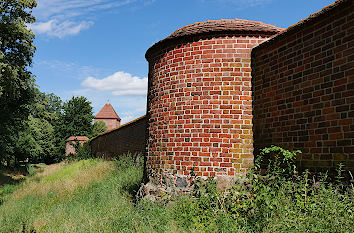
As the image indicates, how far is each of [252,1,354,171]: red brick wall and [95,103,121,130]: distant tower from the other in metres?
54.8

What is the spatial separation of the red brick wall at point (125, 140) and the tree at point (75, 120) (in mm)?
20796

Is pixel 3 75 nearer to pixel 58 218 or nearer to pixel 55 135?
pixel 58 218

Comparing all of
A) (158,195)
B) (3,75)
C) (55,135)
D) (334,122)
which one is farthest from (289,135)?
(55,135)

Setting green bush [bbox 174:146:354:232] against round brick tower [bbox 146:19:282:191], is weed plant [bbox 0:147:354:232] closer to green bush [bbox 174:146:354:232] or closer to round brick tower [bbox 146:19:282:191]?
green bush [bbox 174:146:354:232]

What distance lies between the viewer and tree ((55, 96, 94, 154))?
40.5m

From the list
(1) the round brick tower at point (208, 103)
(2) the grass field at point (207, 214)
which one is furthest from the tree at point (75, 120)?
(1) the round brick tower at point (208, 103)

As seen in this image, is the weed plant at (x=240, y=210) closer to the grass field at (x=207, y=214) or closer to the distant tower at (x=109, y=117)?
the grass field at (x=207, y=214)

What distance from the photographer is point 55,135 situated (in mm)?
40969

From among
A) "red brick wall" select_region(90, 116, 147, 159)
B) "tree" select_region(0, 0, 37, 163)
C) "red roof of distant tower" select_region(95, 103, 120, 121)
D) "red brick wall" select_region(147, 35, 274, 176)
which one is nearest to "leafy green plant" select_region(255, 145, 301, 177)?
"red brick wall" select_region(147, 35, 274, 176)

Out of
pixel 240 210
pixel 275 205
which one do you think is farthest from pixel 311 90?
pixel 240 210

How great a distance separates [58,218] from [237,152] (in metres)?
3.98

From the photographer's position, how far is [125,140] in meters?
14.6

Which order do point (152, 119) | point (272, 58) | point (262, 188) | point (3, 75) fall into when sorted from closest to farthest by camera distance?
point (262, 188) < point (272, 58) < point (152, 119) < point (3, 75)

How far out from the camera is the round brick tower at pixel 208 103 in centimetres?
527
